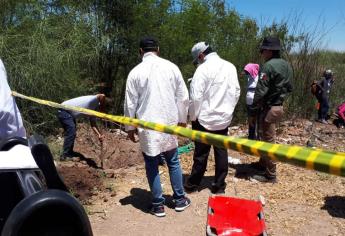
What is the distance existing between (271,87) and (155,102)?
1.86 metres

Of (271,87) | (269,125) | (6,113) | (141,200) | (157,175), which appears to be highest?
(271,87)

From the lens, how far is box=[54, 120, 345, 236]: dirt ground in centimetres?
450

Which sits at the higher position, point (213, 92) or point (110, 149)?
point (213, 92)

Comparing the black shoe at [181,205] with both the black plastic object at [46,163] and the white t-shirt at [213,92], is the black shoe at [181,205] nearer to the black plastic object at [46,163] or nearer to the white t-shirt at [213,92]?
the white t-shirt at [213,92]

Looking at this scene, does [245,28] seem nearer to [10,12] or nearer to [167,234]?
[10,12]

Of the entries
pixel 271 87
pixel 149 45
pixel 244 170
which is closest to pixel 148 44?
pixel 149 45

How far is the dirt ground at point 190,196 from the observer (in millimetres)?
4500

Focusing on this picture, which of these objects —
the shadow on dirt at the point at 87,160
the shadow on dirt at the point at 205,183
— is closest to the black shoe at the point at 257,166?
the shadow on dirt at the point at 205,183

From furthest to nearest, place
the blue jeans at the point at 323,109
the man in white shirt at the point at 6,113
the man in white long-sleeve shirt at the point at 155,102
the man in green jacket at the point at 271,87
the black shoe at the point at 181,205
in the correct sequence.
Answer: the blue jeans at the point at 323,109, the man in green jacket at the point at 271,87, the black shoe at the point at 181,205, the man in white long-sleeve shirt at the point at 155,102, the man in white shirt at the point at 6,113

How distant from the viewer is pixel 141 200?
17.1ft

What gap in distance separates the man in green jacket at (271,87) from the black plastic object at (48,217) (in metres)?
4.21

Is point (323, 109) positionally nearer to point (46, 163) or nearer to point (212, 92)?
point (212, 92)

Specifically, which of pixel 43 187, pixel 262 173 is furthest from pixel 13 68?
pixel 43 187

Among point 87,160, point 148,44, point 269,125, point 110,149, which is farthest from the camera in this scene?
point 110,149
